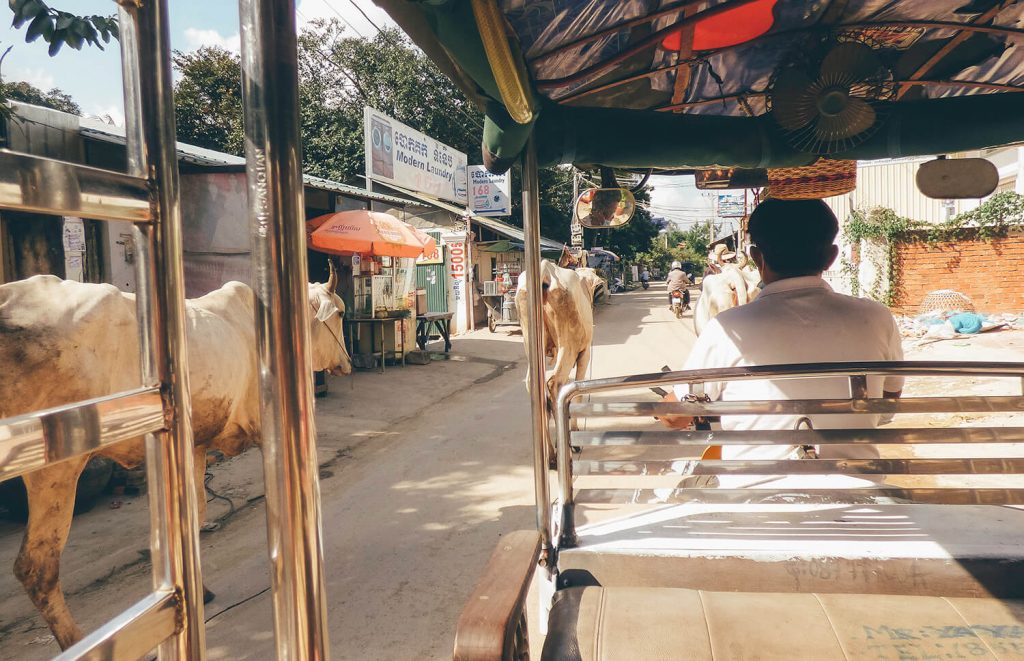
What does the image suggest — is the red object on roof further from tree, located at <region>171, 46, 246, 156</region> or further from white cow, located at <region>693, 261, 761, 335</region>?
tree, located at <region>171, 46, 246, 156</region>

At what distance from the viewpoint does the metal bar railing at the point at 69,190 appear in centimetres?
72

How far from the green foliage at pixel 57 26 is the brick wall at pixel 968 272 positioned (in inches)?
670

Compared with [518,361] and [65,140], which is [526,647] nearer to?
[65,140]

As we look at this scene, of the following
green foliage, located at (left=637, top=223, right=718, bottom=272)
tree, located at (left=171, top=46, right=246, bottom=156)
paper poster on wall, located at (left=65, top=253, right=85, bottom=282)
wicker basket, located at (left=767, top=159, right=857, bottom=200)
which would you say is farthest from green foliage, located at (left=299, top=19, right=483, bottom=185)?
green foliage, located at (left=637, top=223, right=718, bottom=272)

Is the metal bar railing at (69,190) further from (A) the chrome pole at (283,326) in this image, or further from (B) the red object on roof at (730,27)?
(B) the red object on roof at (730,27)

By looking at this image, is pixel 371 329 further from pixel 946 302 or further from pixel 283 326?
pixel 946 302

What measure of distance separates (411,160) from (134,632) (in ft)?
58.7

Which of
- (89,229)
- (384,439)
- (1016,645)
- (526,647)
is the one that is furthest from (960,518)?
(89,229)

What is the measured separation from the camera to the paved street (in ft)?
11.2

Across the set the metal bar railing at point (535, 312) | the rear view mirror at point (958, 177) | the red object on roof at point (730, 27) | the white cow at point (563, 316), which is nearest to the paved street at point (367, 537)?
the white cow at point (563, 316)

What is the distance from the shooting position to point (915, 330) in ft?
41.2

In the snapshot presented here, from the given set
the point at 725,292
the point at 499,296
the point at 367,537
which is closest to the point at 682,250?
the point at 499,296

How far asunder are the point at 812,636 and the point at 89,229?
28.2 ft

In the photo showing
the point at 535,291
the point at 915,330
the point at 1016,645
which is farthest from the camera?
the point at 915,330
